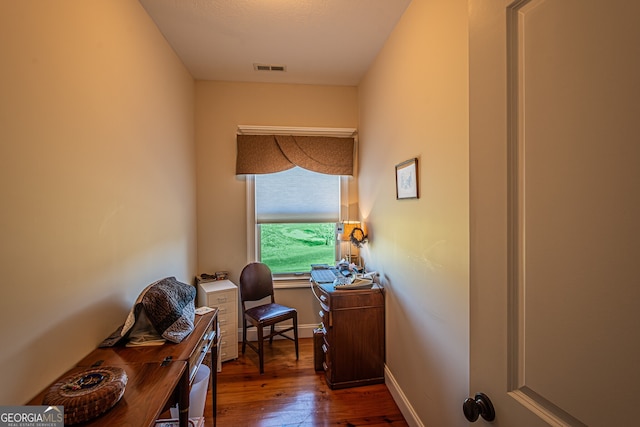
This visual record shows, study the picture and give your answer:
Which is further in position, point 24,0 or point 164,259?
point 164,259

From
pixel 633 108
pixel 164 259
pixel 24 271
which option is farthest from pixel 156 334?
pixel 633 108

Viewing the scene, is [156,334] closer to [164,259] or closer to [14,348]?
[14,348]

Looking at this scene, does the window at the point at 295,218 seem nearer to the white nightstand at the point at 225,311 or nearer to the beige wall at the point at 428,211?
the white nightstand at the point at 225,311

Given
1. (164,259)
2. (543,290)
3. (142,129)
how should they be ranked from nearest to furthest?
1. (543,290)
2. (142,129)
3. (164,259)

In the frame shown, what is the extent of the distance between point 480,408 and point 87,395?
48.3 inches

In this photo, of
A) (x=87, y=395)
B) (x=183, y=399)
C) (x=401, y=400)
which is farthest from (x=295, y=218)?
(x=87, y=395)

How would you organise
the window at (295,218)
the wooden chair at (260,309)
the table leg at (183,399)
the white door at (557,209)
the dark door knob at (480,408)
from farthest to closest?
the window at (295,218), the wooden chair at (260,309), the table leg at (183,399), the dark door knob at (480,408), the white door at (557,209)

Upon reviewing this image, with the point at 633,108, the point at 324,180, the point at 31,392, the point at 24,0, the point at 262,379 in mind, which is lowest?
the point at 262,379

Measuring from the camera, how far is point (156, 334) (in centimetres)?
153

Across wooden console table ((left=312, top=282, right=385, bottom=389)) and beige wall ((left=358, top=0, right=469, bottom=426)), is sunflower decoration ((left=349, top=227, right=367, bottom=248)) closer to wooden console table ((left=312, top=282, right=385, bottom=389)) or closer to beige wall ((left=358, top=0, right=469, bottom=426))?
beige wall ((left=358, top=0, right=469, bottom=426))

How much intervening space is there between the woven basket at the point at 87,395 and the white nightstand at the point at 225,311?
1.64 m

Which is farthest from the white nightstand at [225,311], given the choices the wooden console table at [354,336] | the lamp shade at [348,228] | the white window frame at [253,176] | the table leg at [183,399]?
the table leg at [183,399]

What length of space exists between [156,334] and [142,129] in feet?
4.37

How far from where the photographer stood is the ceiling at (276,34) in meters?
1.97
